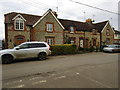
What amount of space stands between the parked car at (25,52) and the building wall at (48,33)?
9.15 meters

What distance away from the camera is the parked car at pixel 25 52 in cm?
927

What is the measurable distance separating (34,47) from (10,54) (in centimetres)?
239

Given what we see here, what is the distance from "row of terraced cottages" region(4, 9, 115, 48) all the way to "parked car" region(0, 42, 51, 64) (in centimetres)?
891

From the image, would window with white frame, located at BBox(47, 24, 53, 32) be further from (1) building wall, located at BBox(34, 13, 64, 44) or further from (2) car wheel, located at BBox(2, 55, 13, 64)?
(2) car wheel, located at BBox(2, 55, 13, 64)

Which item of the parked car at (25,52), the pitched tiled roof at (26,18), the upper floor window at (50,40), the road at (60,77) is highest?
the pitched tiled roof at (26,18)

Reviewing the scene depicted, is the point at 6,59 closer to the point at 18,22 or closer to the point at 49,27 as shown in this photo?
the point at 18,22

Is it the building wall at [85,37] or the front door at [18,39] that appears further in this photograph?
the building wall at [85,37]

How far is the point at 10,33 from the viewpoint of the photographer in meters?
17.6

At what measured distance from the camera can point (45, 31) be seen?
20312mm

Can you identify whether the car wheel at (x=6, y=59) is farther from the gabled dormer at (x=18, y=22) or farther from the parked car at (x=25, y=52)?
the gabled dormer at (x=18, y=22)

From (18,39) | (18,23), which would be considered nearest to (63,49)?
(18,39)

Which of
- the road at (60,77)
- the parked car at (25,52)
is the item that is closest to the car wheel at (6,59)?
the parked car at (25,52)

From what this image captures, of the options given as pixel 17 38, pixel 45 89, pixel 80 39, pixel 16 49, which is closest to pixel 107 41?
pixel 80 39

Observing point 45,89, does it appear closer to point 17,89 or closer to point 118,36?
point 17,89
